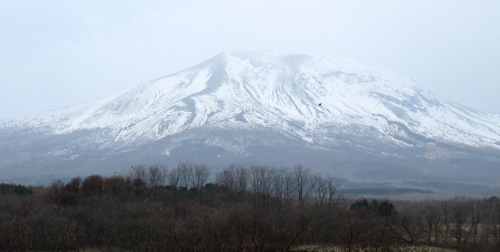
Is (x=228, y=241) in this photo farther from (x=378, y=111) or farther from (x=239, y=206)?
(x=378, y=111)

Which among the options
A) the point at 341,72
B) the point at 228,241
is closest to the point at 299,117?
the point at 341,72

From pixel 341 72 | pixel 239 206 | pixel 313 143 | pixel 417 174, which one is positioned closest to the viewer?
pixel 239 206

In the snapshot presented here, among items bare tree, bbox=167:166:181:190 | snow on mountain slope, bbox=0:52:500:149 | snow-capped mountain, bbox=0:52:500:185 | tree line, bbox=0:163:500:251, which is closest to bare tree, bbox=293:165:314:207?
tree line, bbox=0:163:500:251

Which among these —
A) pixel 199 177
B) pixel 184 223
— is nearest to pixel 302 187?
pixel 199 177

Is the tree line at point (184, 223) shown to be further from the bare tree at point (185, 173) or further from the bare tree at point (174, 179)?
the bare tree at point (185, 173)

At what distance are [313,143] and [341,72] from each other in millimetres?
63992

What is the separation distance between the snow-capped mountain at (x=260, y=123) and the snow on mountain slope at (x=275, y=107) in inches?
12.2

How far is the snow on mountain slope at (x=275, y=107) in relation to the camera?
122 m

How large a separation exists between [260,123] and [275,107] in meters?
14.8

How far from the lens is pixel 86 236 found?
2947cm

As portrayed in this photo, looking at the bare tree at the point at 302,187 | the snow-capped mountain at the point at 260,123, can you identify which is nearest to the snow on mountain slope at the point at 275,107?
the snow-capped mountain at the point at 260,123

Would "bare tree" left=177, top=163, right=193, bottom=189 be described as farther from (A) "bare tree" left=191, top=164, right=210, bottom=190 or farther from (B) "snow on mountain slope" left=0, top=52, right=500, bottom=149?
(B) "snow on mountain slope" left=0, top=52, right=500, bottom=149

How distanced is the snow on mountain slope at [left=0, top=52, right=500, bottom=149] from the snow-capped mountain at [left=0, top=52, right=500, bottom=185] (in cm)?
31

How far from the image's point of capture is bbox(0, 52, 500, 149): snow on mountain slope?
122m
